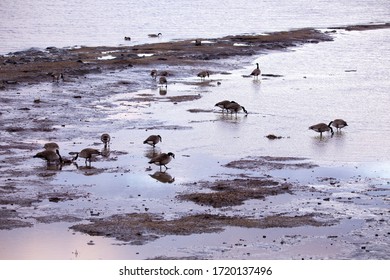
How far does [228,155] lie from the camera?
24.7 meters

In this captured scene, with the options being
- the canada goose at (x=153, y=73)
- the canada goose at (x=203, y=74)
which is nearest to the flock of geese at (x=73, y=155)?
the canada goose at (x=153, y=73)

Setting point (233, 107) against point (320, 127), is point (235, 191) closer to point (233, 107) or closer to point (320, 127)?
point (320, 127)

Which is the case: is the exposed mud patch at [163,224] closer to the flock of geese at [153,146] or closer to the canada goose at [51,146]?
the flock of geese at [153,146]

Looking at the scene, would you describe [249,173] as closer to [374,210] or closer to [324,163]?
[324,163]

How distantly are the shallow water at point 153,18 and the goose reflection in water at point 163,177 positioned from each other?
118ft

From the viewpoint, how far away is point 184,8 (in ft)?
375

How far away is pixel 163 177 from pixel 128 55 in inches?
1138

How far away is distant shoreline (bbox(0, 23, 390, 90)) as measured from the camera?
40.7m

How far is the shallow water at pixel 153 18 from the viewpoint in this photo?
69.6 metres

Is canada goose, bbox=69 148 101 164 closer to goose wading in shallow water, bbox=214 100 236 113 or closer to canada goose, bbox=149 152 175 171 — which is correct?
canada goose, bbox=149 152 175 171

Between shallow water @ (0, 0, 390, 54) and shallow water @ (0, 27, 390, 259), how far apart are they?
936 inches

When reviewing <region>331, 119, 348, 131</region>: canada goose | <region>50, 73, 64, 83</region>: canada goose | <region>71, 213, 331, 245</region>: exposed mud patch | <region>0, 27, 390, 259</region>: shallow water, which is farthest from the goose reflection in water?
<region>50, 73, 64, 83</region>: canada goose

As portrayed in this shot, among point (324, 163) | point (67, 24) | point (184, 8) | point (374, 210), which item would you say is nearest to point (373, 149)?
point (324, 163)

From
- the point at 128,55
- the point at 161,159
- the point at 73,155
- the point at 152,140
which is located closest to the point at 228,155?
the point at 152,140
